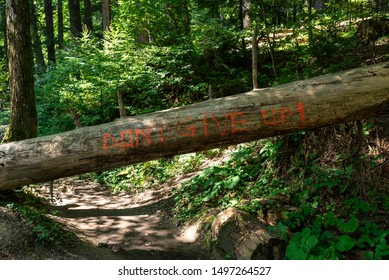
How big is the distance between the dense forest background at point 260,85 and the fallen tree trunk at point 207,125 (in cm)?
54

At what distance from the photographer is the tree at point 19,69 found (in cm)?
524

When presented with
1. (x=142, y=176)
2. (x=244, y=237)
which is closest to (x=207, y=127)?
(x=244, y=237)

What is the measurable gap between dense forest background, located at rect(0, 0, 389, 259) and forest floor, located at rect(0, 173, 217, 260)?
527 mm

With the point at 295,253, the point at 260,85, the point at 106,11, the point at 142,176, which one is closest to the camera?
the point at 295,253

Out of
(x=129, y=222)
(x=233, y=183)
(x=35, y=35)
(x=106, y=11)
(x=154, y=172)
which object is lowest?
(x=129, y=222)

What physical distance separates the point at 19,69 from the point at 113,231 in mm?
3080

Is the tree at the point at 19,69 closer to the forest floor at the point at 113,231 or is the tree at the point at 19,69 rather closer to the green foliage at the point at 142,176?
the forest floor at the point at 113,231

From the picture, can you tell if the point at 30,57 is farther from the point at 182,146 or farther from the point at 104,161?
the point at 182,146

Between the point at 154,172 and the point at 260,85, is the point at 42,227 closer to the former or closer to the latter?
the point at 154,172

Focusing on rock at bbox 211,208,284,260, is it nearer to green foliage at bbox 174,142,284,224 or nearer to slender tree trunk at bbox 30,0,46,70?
green foliage at bbox 174,142,284,224

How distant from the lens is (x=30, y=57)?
542 cm

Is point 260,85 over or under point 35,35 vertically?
under

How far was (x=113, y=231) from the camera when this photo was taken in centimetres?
545

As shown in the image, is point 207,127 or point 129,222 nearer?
point 207,127
